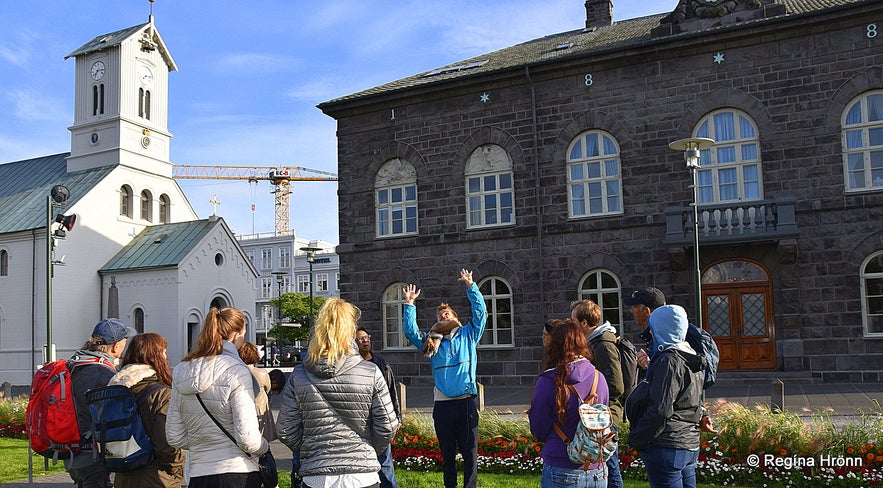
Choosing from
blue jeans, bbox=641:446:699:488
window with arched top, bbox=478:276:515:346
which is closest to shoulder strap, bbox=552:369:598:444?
blue jeans, bbox=641:446:699:488

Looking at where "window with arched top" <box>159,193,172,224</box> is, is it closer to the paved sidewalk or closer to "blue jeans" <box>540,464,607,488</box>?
the paved sidewalk

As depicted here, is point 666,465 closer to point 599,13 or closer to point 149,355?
point 149,355

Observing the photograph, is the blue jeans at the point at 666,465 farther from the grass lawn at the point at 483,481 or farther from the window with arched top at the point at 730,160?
the window with arched top at the point at 730,160

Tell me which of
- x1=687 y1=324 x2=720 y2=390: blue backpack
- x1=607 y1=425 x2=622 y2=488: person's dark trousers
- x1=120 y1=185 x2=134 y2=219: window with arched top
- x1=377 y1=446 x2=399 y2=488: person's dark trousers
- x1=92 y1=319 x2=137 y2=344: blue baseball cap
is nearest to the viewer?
x1=687 y1=324 x2=720 y2=390: blue backpack

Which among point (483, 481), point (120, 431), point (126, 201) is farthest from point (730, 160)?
Result: point (126, 201)

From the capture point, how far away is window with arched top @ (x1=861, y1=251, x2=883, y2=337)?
63.5 ft

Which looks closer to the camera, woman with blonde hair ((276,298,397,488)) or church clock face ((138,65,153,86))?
woman with blonde hair ((276,298,397,488))

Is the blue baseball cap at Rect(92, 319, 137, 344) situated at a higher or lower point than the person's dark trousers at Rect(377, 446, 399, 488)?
higher

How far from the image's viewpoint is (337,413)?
485cm

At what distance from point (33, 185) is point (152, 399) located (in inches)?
1787

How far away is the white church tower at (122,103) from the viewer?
44.8 m

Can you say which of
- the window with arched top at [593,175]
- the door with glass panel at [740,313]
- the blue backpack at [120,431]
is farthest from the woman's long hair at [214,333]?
the window with arched top at [593,175]

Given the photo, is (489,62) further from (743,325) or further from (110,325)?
(110,325)

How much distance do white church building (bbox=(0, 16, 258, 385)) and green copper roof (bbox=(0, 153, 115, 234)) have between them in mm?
109
